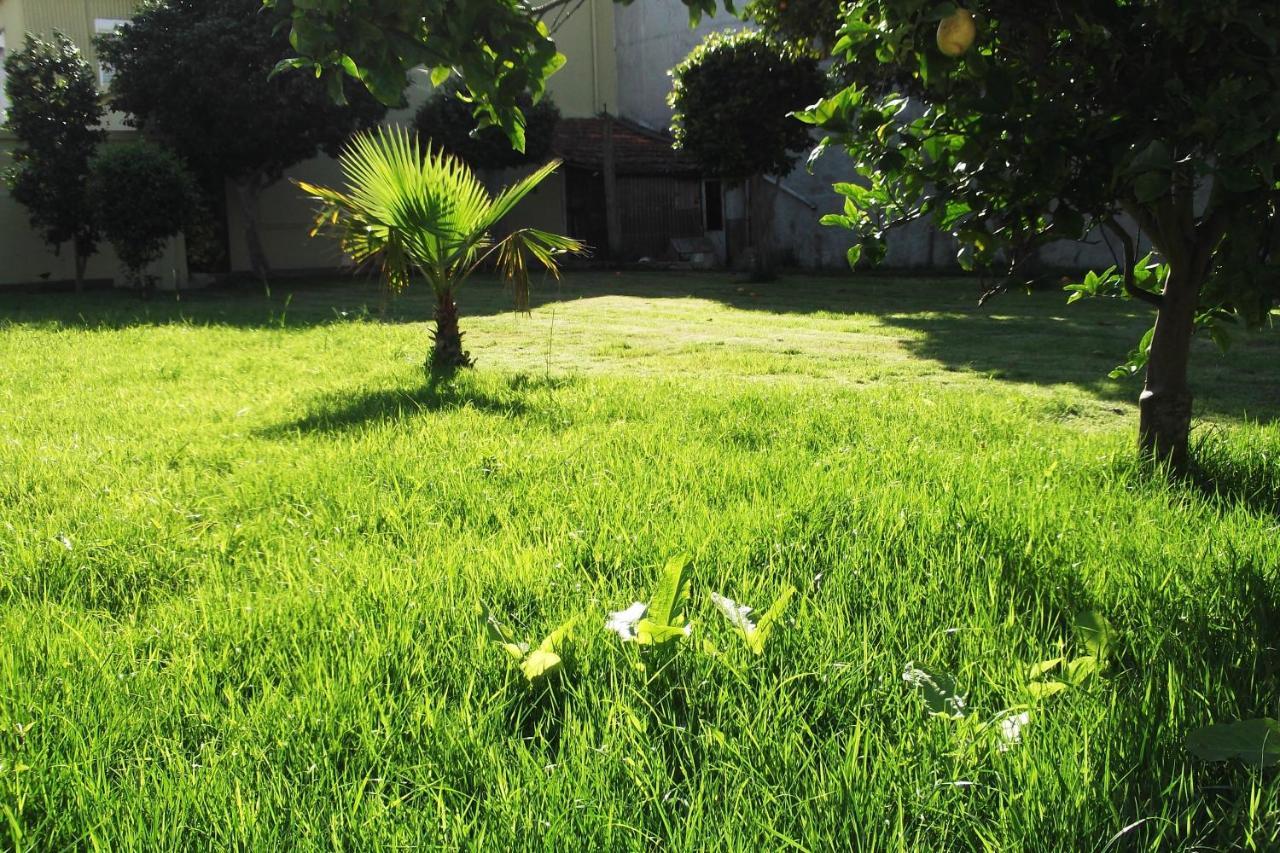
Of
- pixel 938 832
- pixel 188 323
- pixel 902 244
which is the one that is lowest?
pixel 938 832

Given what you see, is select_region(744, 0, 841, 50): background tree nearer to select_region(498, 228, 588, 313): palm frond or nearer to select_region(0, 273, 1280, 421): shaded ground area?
select_region(0, 273, 1280, 421): shaded ground area

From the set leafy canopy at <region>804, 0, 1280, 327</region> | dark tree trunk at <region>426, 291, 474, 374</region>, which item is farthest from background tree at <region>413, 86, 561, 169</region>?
leafy canopy at <region>804, 0, 1280, 327</region>

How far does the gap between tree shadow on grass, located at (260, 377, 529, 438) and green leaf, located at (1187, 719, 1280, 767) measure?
3617 millimetres

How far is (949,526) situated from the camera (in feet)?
8.86

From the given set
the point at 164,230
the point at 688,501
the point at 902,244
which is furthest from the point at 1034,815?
the point at 902,244

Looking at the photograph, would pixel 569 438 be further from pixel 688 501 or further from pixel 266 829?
pixel 266 829

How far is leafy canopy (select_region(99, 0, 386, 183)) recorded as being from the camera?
49.4 feet

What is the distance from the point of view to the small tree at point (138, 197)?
1361cm

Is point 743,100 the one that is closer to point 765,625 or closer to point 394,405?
point 394,405

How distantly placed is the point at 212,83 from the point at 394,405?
12271 mm

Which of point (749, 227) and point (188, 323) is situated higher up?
point (749, 227)

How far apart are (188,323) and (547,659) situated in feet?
31.7

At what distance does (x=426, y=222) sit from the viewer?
6238 millimetres

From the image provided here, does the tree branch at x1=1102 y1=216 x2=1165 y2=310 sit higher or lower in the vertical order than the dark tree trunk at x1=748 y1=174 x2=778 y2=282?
lower
